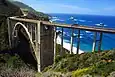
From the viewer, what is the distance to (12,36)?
54.6 m

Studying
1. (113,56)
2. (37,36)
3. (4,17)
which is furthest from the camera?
(4,17)

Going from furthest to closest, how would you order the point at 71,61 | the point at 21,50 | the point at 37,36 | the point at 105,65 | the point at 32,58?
the point at 21,50 → the point at 32,58 → the point at 37,36 → the point at 71,61 → the point at 105,65

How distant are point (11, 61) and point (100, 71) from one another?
103 feet

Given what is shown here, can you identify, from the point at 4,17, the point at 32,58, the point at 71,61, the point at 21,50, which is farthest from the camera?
the point at 4,17

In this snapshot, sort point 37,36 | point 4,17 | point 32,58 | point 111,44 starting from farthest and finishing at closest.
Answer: point 111,44 → point 4,17 → point 32,58 → point 37,36

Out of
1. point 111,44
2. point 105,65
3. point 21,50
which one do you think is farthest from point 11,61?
point 111,44

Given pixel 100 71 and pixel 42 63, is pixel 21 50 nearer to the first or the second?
pixel 42 63

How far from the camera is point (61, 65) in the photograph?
2198cm

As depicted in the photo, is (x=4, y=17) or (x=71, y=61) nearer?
(x=71, y=61)

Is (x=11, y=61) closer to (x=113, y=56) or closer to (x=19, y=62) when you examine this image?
(x=19, y=62)

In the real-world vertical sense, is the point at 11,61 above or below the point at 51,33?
below

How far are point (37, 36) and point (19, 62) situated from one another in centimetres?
701

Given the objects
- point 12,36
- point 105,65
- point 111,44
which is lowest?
point 111,44

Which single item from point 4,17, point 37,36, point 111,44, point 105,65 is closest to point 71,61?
point 105,65
